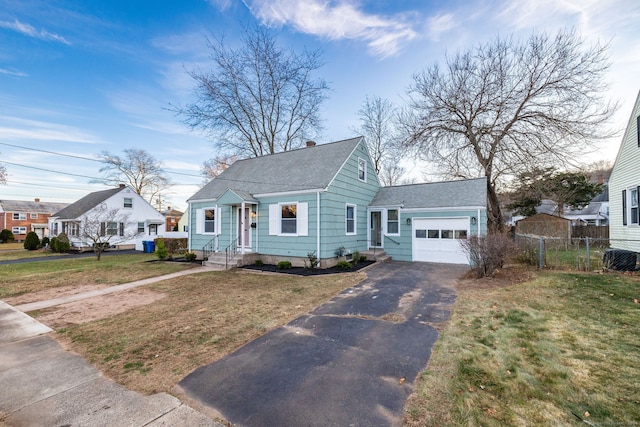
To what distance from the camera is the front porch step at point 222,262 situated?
12164 mm

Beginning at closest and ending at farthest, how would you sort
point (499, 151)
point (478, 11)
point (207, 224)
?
point (478, 11), point (207, 224), point (499, 151)

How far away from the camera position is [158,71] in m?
14.0

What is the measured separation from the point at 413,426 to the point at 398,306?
396 centimetres

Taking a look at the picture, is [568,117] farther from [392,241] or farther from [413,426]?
[413,426]

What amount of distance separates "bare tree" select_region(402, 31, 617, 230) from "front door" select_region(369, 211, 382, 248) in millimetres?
6415

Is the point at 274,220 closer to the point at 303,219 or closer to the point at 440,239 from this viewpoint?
the point at 303,219

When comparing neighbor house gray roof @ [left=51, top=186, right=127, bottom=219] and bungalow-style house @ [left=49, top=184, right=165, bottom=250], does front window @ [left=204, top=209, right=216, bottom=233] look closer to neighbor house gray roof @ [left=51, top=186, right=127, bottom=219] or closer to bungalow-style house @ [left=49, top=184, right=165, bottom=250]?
bungalow-style house @ [left=49, top=184, right=165, bottom=250]

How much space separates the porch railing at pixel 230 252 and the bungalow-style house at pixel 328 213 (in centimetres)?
7

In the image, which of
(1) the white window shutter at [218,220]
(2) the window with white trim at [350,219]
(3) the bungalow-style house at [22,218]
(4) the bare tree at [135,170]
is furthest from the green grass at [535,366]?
(3) the bungalow-style house at [22,218]

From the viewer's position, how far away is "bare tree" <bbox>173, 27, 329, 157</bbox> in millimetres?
20156

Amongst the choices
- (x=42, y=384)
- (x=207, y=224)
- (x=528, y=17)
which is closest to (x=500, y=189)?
(x=528, y=17)

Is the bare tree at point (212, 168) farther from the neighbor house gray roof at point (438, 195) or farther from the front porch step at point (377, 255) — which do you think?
the front porch step at point (377, 255)

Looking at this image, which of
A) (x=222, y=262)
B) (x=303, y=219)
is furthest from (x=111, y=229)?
(x=303, y=219)

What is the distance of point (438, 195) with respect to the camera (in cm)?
1356
